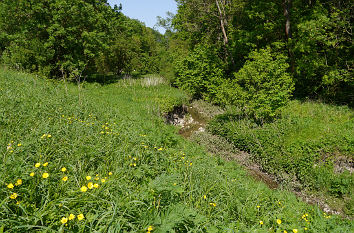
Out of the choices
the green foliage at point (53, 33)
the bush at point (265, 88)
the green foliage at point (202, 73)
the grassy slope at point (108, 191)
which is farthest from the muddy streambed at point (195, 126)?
the green foliage at point (53, 33)

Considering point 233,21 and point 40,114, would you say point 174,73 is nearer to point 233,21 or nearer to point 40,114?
point 233,21

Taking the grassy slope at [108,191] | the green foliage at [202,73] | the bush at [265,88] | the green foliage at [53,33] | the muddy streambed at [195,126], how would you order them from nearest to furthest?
the grassy slope at [108,191]
the muddy streambed at [195,126]
the bush at [265,88]
the green foliage at [53,33]
the green foliage at [202,73]

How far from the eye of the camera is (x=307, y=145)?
21.8 ft

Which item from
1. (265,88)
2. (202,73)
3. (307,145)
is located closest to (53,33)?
(202,73)

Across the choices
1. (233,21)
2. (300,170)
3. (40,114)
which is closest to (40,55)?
(40,114)

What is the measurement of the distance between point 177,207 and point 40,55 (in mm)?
13921

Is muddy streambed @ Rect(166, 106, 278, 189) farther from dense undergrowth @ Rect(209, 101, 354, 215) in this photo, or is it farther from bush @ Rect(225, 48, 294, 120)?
bush @ Rect(225, 48, 294, 120)

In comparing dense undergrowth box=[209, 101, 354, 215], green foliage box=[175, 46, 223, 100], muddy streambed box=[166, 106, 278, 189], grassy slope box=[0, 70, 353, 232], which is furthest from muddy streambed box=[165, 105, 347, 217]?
grassy slope box=[0, 70, 353, 232]

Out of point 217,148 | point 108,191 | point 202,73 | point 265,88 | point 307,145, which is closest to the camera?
point 108,191

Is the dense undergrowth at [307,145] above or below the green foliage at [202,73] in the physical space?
below

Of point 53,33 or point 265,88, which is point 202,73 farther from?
point 53,33

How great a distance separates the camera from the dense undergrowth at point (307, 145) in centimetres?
593

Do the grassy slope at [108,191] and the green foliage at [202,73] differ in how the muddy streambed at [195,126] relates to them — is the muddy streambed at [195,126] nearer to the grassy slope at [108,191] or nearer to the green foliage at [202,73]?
the green foliage at [202,73]

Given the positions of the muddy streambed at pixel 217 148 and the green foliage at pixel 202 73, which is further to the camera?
the green foliage at pixel 202 73
